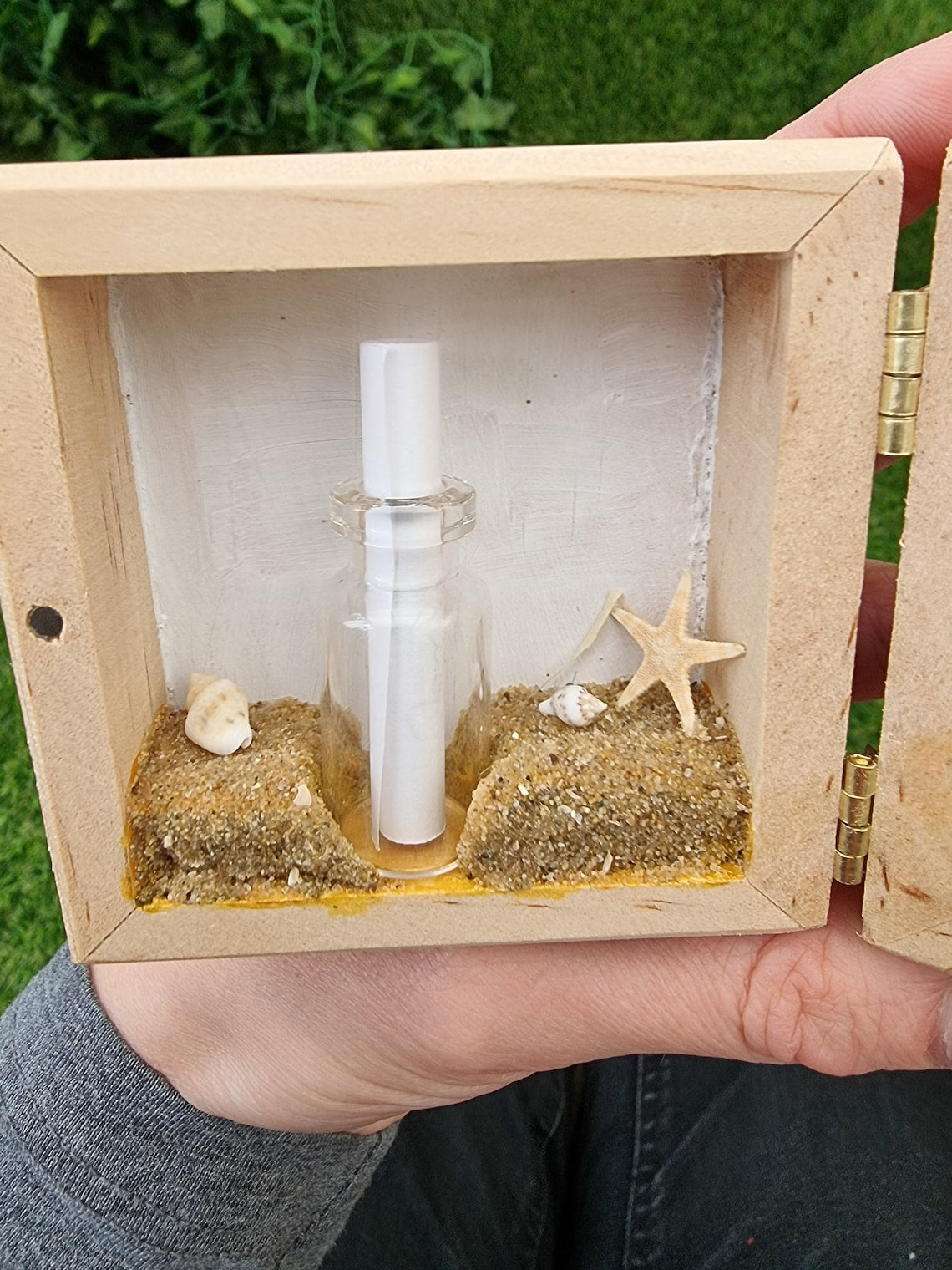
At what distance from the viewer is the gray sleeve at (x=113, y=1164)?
687 mm

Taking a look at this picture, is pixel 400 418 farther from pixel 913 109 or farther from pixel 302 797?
pixel 913 109

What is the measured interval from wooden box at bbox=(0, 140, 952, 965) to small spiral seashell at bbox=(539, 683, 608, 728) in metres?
Result: 0.05

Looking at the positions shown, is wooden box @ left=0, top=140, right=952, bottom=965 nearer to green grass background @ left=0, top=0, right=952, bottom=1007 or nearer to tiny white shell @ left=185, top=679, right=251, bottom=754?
tiny white shell @ left=185, top=679, right=251, bottom=754

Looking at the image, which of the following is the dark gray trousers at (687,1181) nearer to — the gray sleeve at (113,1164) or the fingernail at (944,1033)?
the gray sleeve at (113,1164)

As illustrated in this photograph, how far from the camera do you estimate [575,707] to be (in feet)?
1.92

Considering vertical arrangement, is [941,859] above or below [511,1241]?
above

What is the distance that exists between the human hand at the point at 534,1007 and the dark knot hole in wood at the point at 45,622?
0.28 metres

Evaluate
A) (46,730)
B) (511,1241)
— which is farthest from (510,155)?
(511,1241)

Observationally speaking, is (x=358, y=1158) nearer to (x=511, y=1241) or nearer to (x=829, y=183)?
(x=511, y=1241)

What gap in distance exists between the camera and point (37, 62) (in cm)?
98

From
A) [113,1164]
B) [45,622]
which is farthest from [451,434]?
[113,1164]

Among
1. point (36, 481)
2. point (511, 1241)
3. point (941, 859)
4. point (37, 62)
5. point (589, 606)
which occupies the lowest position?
point (511, 1241)

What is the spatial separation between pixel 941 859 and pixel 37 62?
106 centimetres

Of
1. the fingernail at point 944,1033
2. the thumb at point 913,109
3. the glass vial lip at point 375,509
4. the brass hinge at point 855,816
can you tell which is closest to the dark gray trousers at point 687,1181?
the fingernail at point 944,1033
